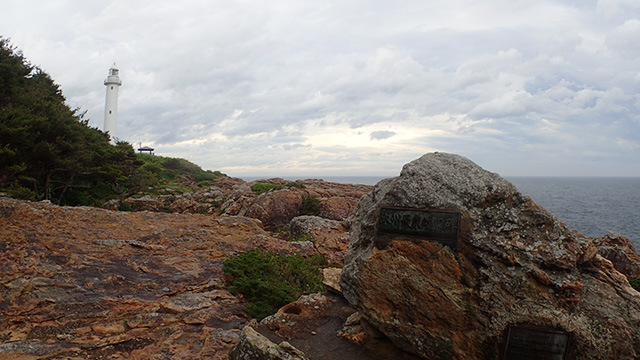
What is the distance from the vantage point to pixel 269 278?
28.6ft

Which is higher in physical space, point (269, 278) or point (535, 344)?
point (535, 344)

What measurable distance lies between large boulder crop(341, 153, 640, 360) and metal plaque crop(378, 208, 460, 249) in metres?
0.01

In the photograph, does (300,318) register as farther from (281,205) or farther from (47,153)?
(47,153)

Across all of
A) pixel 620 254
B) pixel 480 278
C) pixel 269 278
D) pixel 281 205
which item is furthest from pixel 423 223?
pixel 620 254

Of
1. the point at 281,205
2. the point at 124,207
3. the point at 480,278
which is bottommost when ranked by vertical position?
the point at 124,207

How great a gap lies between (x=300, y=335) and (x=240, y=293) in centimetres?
264

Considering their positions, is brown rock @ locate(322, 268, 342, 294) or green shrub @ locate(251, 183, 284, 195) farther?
green shrub @ locate(251, 183, 284, 195)

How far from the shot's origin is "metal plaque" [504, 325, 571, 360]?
14.0 ft

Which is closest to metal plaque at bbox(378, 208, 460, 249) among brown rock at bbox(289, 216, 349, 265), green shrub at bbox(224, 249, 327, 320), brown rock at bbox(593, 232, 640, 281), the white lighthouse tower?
green shrub at bbox(224, 249, 327, 320)

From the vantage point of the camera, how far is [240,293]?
7.91 metres

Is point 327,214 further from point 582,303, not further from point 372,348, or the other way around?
point 582,303

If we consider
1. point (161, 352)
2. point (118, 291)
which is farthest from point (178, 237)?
point (161, 352)

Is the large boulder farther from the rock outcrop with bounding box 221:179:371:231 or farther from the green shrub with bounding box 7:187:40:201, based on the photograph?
the green shrub with bounding box 7:187:40:201

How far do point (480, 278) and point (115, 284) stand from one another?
6.68 metres
